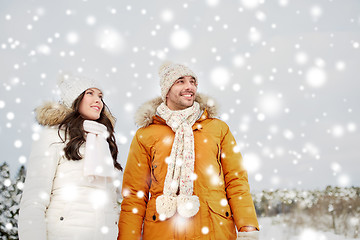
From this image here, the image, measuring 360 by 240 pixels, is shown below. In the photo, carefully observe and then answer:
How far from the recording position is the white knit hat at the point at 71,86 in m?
2.75

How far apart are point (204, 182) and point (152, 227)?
0.56m

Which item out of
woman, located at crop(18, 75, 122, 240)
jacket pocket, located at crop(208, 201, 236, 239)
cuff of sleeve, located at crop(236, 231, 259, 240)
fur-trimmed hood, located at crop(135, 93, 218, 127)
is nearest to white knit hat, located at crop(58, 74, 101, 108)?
woman, located at crop(18, 75, 122, 240)

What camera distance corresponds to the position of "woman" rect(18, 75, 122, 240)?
2.15 metres

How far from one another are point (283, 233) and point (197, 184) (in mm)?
6583

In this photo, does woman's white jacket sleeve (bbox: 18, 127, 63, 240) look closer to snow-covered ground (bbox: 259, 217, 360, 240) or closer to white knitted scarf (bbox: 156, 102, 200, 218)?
white knitted scarf (bbox: 156, 102, 200, 218)

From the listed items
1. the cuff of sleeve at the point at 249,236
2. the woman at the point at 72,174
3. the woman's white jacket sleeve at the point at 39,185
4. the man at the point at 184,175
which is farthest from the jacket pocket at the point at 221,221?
the woman's white jacket sleeve at the point at 39,185

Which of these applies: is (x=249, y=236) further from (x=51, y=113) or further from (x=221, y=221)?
(x=51, y=113)

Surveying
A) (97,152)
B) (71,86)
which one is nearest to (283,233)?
(97,152)

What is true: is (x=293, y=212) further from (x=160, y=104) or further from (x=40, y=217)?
(x=40, y=217)

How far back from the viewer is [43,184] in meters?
2.20

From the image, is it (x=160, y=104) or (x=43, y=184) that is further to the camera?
(x=160, y=104)

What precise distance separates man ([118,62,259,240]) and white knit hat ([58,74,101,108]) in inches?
23.5

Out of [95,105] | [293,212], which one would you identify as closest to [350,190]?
[293,212]

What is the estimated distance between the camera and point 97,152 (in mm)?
2494
